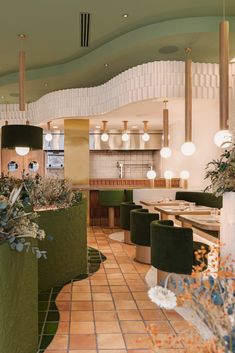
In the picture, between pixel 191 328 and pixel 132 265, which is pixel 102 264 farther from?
pixel 191 328

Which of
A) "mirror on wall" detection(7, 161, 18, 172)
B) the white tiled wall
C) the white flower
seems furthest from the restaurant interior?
"mirror on wall" detection(7, 161, 18, 172)

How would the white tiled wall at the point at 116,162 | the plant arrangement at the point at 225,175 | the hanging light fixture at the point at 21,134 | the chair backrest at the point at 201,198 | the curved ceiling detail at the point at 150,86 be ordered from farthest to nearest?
1. the white tiled wall at the point at 116,162
2. the chair backrest at the point at 201,198
3. the curved ceiling detail at the point at 150,86
4. the hanging light fixture at the point at 21,134
5. the plant arrangement at the point at 225,175

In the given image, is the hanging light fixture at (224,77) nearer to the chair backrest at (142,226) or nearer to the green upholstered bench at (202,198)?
the chair backrest at (142,226)

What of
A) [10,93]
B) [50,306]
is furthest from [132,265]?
[10,93]

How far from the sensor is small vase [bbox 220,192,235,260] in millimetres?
3312

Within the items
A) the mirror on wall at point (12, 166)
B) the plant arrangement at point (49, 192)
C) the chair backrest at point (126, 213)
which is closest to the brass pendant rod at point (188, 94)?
the chair backrest at point (126, 213)

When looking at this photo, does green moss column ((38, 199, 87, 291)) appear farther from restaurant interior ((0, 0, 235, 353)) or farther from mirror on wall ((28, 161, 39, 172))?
mirror on wall ((28, 161, 39, 172))

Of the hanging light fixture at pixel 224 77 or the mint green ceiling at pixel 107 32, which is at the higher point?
the mint green ceiling at pixel 107 32

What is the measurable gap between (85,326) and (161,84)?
4401mm

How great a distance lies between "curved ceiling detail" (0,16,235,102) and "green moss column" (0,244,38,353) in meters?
4.52

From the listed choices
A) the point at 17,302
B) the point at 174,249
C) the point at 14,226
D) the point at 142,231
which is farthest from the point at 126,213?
the point at 14,226

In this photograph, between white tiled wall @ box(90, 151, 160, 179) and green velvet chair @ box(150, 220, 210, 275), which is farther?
white tiled wall @ box(90, 151, 160, 179)

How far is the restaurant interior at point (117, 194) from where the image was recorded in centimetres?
226

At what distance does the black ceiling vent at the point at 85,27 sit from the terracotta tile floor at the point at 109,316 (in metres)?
4.04
